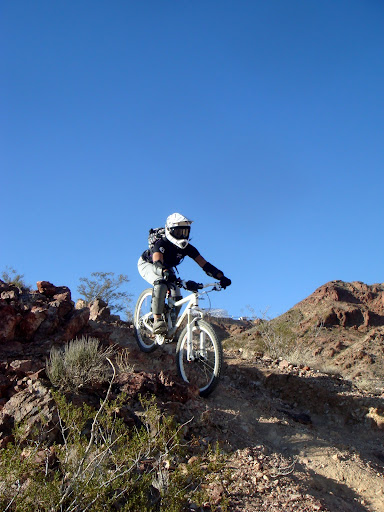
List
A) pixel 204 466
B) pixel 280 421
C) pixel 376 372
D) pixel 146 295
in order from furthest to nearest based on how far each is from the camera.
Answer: pixel 376 372 → pixel 146 295 → pixel 280 421 → pixel 204 466

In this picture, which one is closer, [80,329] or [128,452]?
[128,452]

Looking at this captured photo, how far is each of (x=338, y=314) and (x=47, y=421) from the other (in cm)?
1671

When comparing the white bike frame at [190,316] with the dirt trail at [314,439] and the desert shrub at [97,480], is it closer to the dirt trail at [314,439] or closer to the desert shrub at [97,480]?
the dirt trail at [314,439]

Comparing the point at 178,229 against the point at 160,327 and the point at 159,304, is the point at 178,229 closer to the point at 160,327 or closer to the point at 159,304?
the point at 159,304

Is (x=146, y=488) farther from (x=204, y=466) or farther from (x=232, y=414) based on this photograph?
(x=232, y=414)

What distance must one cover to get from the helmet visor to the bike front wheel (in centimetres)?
151

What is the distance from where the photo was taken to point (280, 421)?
6531 millimetres

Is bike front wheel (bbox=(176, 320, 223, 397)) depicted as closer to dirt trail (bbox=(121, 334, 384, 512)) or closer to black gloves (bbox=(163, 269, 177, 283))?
dirt trail (bbox=(121, 334, 384, 512))

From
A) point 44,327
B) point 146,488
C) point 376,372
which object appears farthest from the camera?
point 376,372

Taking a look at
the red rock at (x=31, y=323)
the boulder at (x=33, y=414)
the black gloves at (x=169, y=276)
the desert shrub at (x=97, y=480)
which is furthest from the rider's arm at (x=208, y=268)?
the desert shrub at (x=97, y=480)

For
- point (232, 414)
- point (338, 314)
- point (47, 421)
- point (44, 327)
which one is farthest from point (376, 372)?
point (47, 421)

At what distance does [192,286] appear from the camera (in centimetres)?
695

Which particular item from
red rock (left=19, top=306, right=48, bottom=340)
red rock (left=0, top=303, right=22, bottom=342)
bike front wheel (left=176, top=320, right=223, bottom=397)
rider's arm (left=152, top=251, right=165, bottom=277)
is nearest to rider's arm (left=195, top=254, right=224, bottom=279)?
rider's arm (left=152, top=251, right=165, bottom=277)

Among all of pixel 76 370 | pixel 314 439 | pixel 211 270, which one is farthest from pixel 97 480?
pixel 211 270
